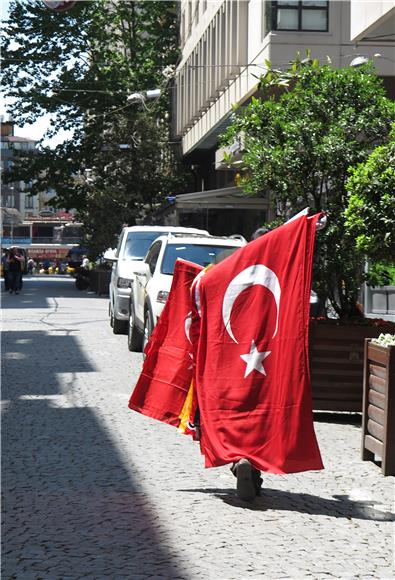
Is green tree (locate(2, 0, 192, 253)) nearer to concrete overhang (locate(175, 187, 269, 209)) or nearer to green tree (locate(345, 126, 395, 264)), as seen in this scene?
concrete overhang (locate(175, 187, 269, 209))

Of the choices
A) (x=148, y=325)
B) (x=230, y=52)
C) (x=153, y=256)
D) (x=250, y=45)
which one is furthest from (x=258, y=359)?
(x=230, y=52)

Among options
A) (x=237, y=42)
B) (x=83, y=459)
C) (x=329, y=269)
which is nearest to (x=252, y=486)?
(x=83, y=459)

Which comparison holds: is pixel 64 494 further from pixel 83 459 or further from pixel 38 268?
pixel 38 268

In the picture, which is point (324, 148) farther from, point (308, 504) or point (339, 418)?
point (308, 504)

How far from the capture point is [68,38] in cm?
5088

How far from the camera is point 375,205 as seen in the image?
29.5 ft

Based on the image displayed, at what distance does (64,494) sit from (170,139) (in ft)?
162

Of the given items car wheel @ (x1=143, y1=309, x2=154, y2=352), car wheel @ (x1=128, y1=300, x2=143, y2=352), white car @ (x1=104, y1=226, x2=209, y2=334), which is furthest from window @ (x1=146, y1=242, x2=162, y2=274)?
white car @ (x1=104, y1=226, x2=209, y2=334)

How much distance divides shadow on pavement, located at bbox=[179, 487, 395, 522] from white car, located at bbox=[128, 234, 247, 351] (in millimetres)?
7936

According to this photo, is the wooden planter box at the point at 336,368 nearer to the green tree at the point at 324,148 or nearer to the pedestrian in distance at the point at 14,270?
the green tree at the point at 324,148

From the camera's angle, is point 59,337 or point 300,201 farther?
point 59,337

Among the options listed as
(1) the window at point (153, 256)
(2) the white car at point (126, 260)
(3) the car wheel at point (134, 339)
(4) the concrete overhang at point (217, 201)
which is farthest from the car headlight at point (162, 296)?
(4) the concrete overhang at point (217, 201)

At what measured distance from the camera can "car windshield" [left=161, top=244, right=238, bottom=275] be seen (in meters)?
16.1

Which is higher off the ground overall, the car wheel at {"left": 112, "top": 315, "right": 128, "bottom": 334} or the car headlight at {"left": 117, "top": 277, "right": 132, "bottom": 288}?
the car headlight at {"left": 117, "top": 277, "right": 132, "bottom": 288}
